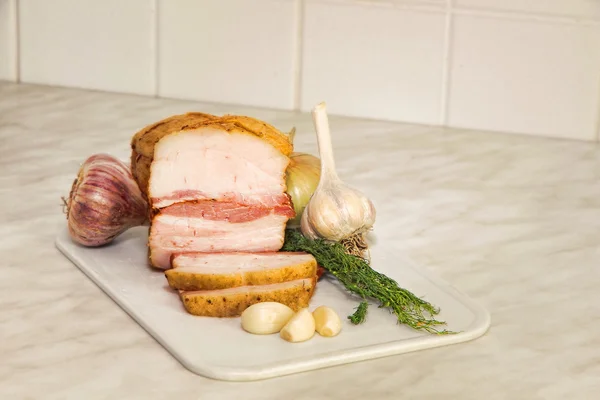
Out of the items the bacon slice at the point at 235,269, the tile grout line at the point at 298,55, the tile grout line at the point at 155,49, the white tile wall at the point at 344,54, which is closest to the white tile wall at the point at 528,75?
the white tile wall at the point at 344,54

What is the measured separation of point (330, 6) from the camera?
6.44 feet

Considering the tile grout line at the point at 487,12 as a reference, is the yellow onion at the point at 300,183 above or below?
below

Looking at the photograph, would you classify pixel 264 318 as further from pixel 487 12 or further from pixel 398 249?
pixel 487 12

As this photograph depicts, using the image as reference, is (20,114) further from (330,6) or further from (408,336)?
(408,336)

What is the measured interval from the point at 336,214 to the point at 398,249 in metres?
0.18

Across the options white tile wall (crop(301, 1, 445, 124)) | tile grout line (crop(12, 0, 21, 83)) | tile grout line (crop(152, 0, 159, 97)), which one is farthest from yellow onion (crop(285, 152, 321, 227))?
tile grout line (crop(12, 0, 21, 83))

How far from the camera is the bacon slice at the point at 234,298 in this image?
1168 millimetres

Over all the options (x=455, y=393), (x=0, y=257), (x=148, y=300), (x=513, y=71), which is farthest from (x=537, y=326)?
(x=513, y=71)

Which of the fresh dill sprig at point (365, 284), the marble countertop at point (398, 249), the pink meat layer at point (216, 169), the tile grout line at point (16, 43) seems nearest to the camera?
the marble countertop at point (398, 249)

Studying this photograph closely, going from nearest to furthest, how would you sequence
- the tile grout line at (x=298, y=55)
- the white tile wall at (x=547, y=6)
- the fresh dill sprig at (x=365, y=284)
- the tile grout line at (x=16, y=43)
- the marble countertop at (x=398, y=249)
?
1. the marble countertop at (x=398, y=249)
2. the fresh dill sprig at (x=365, y=284)
3. the white tile wall at (x=547, y=6)
4. the tile grout line at (x=298, y=55)
5. the tile grout line at (x=16, y=43)

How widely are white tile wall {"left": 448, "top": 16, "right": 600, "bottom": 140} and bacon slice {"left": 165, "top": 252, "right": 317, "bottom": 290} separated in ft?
2.65

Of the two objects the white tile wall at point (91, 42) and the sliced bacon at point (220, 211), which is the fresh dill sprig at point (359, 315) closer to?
the sliced bacon at point (220, 211)

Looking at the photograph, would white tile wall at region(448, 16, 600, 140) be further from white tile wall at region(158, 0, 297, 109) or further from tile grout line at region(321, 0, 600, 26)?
white tile wall at region(158, 0, 297, 109)

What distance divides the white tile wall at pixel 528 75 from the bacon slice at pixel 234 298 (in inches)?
34.7
